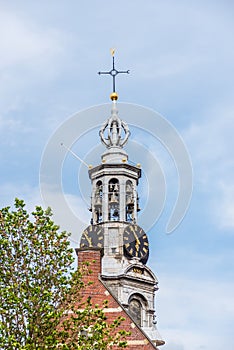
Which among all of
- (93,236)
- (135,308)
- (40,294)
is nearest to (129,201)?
(93,236)

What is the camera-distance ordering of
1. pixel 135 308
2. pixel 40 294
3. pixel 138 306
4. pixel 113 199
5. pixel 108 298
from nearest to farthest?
pixel 40 294 < pixel 108 298 < pixel 135 308 < pixel 138 306 < pixel 113 199

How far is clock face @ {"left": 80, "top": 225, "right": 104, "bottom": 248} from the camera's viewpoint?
7831 cm

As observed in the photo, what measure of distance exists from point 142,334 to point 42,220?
9138 millimetres

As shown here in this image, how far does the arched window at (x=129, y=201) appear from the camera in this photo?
260 ft

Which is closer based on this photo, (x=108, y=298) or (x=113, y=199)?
(x=108, y=298)

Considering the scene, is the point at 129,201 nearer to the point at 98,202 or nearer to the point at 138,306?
the point at 98,202

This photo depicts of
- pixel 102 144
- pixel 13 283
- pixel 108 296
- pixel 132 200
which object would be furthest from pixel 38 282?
pixel 102 144

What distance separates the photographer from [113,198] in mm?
79500

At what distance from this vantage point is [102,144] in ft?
282

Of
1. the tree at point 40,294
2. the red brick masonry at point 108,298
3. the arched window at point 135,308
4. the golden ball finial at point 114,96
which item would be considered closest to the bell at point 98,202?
the arched window at point 135,308

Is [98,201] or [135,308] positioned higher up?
[98,201]

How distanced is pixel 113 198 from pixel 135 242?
15.4 ft

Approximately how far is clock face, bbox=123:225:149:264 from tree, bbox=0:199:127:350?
54.1m

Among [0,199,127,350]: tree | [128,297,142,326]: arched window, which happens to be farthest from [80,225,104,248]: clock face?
[0,199,127,350]: tree
